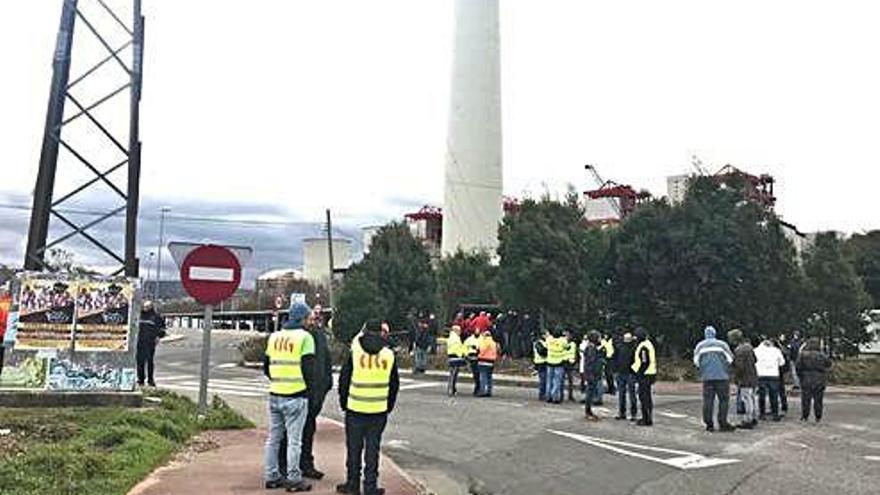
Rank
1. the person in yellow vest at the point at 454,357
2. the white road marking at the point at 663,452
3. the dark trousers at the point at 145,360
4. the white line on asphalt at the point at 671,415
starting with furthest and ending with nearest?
the person in yellow vest at the point at 454,357 → the dark trousers at the point at 145,360 → the white line on asphalt at the point at 671,415 → the white road marking at the point at 663,452

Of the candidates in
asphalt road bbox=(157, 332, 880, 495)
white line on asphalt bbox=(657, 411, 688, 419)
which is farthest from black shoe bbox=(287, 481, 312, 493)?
white line on asphalt bbox=(657, 411, 688, 419)

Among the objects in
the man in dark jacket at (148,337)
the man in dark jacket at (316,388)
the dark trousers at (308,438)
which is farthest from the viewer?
the man in dark jacket at (148,337)

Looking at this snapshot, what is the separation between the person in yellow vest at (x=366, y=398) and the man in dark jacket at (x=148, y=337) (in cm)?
1062

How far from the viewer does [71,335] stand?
1352 cm

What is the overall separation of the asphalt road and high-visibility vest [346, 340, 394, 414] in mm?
1641

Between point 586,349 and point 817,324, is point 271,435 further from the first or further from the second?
point 817,324

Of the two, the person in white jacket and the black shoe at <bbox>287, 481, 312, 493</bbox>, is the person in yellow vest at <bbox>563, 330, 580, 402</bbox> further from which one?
the black shoe at <bbox>287, 481, 312, 493</bbox>

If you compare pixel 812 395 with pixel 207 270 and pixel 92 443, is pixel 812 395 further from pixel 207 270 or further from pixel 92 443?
pixel 92 443

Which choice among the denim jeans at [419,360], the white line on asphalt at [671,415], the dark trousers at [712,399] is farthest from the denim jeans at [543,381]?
the denim jeans at [419,360]

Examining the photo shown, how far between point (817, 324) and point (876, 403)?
468 inches

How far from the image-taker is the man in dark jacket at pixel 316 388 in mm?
8875

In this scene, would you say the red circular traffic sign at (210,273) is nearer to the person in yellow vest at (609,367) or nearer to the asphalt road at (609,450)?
the asphalt road at (609,450)

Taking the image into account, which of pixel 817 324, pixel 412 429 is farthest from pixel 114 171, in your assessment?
pixel 817 324

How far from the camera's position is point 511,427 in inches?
581
